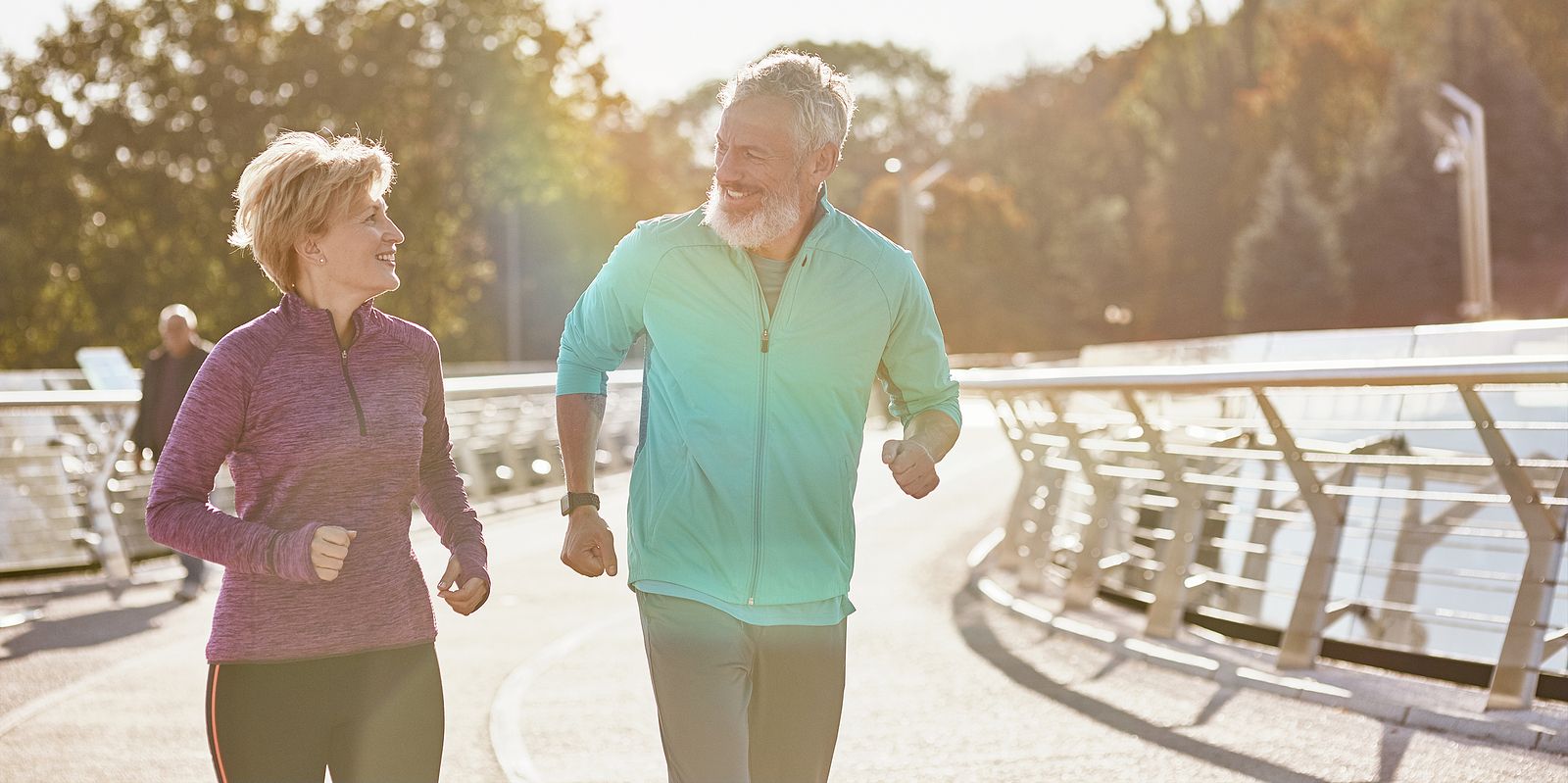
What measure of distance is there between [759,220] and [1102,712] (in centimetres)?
465

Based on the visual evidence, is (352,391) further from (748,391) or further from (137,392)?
(137,392)

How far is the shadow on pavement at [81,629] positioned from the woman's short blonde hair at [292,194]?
23.6ft

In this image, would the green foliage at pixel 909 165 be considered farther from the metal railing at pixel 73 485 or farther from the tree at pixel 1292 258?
the metal railing at pixel 73 485

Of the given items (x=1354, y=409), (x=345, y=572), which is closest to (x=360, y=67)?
(x=1354, y=409)

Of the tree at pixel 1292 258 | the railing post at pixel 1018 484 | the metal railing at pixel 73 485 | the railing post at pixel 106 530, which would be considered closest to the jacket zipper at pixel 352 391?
the railing post at pixel 1018 484

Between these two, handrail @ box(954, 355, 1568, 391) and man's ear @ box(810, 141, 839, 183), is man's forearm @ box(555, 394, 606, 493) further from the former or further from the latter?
handrail @ box(954, 355, 1568, 391)

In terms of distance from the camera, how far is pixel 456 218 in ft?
157

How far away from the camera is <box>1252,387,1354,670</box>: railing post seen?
8586 millimetres

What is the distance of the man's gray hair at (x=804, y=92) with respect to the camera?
4027 millimetres

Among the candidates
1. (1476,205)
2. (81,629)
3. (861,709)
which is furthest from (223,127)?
(861,709)

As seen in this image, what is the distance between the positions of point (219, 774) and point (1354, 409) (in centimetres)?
968

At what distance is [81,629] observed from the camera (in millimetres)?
11195

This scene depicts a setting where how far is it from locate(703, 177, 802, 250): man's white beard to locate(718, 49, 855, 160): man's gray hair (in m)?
0.13

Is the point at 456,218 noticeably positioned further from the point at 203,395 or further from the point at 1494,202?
the point at 203,395
